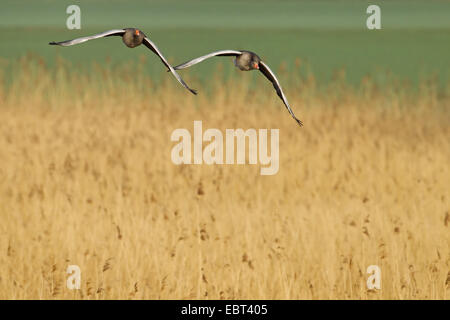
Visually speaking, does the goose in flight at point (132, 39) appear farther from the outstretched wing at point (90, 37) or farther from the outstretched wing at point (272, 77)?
the outstretched wing at point (272, 77)

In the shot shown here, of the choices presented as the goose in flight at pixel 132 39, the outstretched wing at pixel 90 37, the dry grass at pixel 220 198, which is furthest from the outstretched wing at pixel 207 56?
the dry grass at pixel 220 198

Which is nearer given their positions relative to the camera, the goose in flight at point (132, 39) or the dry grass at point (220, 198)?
the goose in flight at point (132, 39)

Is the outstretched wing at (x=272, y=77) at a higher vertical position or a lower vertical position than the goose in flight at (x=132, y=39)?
lower

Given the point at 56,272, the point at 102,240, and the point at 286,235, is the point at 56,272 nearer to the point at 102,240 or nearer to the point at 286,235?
the point at 102,240

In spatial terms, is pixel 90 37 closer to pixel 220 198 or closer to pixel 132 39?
pixel 132 39

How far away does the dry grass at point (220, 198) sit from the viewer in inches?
243

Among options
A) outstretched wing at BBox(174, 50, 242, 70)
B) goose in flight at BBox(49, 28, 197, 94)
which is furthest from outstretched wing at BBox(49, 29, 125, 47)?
outstretched wing at BBox(174, 50, 242, 70)

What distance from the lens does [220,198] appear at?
902cm

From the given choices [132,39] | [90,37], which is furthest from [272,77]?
[90,37]

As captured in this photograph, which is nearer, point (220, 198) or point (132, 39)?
point (132, 39)

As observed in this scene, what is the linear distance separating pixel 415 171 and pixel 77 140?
17.7ft

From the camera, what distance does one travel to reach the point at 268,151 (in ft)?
38.7

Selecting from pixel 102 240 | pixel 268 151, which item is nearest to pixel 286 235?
pixel 102 240

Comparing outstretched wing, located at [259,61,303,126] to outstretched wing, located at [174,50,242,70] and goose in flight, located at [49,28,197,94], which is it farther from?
goose in flight, located at [49,28,197,94]
